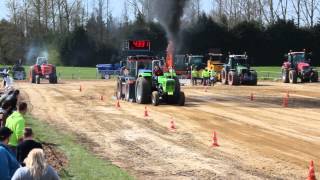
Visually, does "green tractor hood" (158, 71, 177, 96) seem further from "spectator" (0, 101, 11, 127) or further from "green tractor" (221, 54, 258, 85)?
"green tractor" (221, 54, 258, 85)

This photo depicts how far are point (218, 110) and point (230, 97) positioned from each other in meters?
7.49

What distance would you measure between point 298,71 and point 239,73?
565cm

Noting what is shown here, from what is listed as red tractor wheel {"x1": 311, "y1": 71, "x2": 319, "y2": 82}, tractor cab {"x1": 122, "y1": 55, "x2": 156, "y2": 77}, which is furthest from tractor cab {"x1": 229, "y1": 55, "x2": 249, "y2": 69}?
tractor cab {"x1": 122, "y1": 55, "x2": 156, "y2": 77}

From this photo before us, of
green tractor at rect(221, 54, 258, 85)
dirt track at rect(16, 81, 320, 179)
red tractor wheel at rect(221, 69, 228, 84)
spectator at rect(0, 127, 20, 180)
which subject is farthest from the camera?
red tractor wheel at rect(221, 69, 228, 84)

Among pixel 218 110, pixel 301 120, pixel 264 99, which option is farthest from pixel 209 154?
pixel 264 99

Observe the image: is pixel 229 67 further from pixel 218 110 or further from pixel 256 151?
pixel 256 151

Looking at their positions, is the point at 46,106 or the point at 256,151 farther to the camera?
the point at 46,106

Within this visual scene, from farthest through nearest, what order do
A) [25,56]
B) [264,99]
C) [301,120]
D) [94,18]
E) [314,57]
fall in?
[94,18] < [25,56] < [314,57] < [264,99] < [301,120]

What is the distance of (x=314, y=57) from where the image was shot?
8194cm

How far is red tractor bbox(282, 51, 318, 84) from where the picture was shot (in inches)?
1860

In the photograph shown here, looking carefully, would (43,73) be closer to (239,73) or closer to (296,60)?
(239,73)

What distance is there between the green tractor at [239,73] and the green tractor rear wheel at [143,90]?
1857cm

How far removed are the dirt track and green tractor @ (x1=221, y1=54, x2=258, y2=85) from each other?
14726mm

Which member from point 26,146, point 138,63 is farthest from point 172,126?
point 26,146
